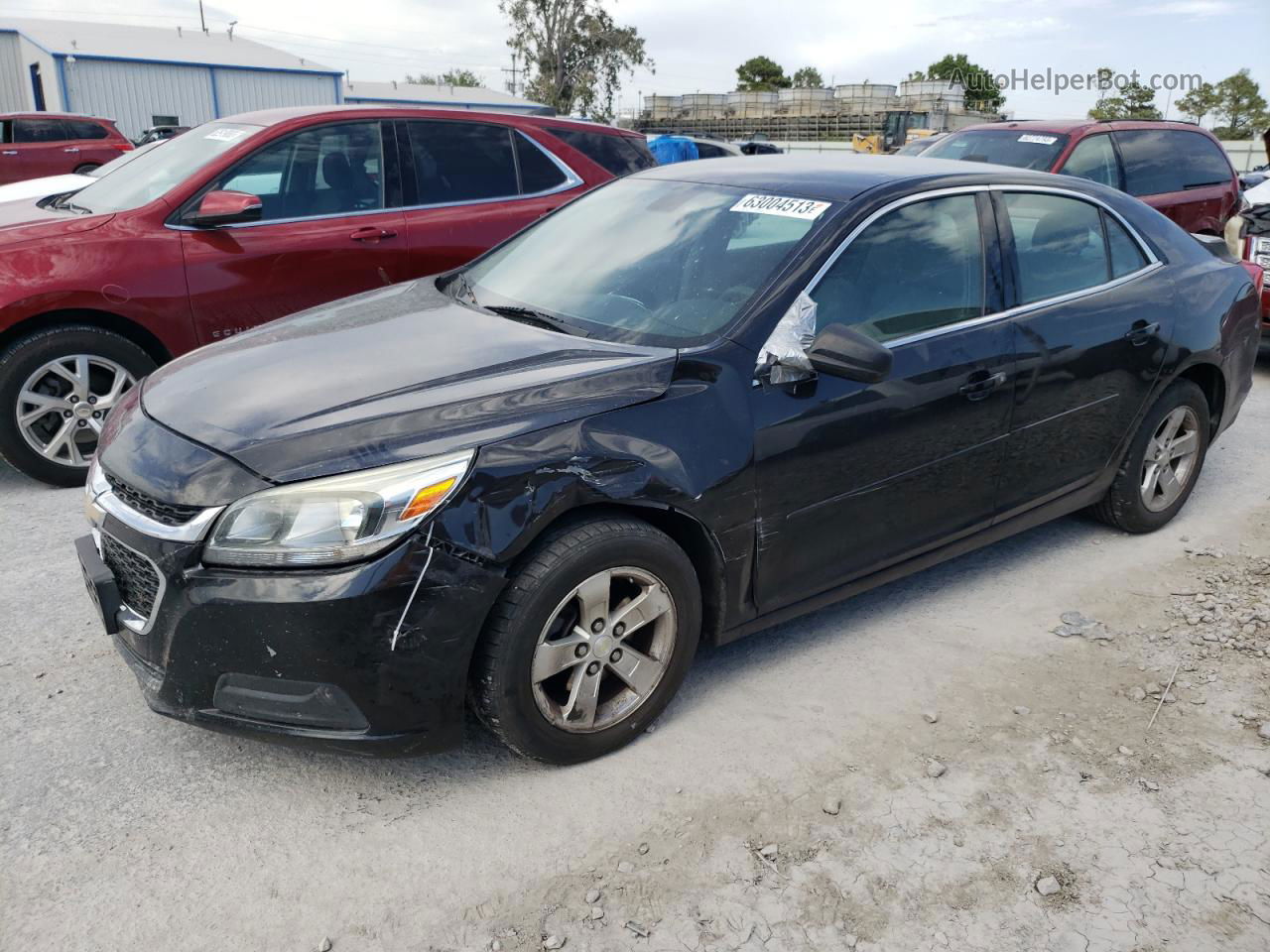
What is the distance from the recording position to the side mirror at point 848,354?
9.73ft

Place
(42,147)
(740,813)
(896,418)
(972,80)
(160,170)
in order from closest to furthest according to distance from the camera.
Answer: (740,813) < (896,418) < (160,170) < (42,147) < (972,80)

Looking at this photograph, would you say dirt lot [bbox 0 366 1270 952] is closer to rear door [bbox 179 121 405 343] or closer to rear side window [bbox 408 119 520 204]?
rear door [bbox 179 121 405 343]

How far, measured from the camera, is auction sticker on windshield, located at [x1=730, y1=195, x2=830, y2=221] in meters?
3.33

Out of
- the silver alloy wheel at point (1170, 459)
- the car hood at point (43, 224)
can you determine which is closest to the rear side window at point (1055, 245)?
the silver alloy wheel at point (1170, 459)

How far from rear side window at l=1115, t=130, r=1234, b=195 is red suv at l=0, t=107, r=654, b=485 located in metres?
4.88

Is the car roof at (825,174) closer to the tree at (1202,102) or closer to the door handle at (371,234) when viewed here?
the door handle at (371,234)

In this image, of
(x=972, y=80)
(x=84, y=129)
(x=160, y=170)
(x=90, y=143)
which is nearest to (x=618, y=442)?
(x=160, y=170)

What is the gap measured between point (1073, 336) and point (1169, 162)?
621 cm

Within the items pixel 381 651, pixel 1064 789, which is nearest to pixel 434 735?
pixel 381 651

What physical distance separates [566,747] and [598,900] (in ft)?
1.59

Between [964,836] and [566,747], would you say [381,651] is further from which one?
[964,836]

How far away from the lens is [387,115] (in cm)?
574

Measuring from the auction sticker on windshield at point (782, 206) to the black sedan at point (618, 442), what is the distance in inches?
Answer: 0.4

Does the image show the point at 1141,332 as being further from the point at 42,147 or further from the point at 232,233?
the point at 42,147
